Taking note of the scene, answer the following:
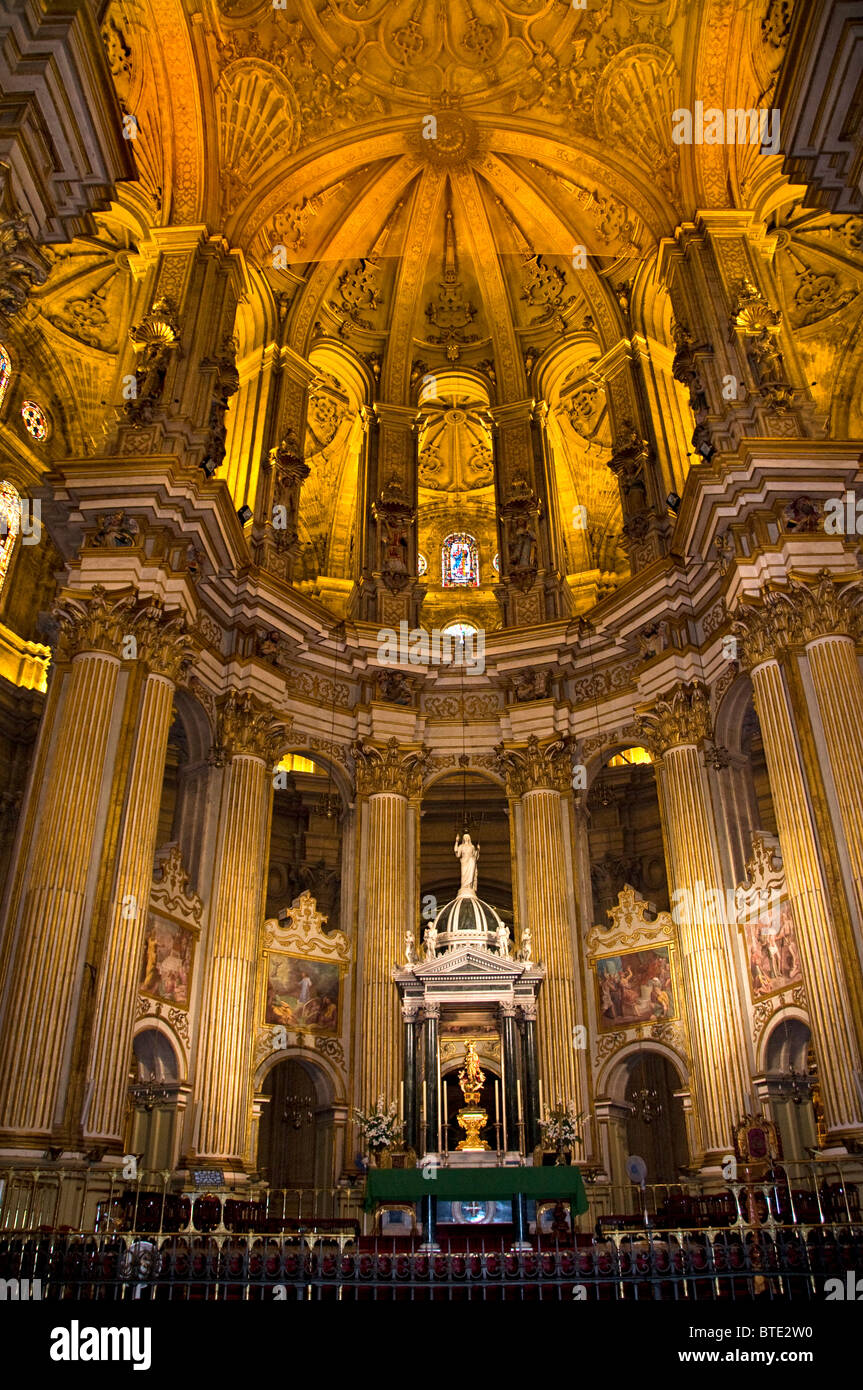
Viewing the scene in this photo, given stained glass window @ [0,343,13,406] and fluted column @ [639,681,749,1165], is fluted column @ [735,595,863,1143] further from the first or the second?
stained glass window @ [0,343,13,406]

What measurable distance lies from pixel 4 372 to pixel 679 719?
18.4m

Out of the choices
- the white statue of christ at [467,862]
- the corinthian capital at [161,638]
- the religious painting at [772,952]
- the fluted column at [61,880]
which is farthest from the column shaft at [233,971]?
the religious painting at [772,952]

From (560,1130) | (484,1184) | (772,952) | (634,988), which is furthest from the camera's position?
(634,988)

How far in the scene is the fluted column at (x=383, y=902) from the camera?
814 inches

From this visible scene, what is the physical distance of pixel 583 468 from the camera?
32.7 meters

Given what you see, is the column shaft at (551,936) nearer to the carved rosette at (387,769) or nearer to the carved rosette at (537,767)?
the carved rosette at (537,767)

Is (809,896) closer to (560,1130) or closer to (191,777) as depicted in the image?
(560,1130)

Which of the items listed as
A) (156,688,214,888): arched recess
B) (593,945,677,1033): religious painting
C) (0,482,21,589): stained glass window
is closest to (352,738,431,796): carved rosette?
(156,688,214,888): arched recess

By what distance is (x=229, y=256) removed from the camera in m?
23.9

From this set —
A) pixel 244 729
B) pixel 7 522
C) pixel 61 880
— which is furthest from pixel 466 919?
pixel 7 522

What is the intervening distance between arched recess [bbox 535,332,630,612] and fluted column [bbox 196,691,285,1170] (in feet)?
38.9

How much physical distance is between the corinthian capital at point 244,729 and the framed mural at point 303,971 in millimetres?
3304

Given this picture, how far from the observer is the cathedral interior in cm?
1545
